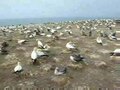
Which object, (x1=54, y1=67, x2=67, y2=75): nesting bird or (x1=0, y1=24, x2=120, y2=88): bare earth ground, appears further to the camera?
(x1=54, y1=67, x2=67, y2=75): nesting bird

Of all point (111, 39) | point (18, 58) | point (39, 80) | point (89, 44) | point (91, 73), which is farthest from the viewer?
point (111, 39)

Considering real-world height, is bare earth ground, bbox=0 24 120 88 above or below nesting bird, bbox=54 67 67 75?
below

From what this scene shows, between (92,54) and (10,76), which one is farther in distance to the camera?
(92,54)

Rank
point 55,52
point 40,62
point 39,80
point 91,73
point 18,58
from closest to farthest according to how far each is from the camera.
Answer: point 39,80, point 91,73, point 40,62, point 18,58, point 55,52

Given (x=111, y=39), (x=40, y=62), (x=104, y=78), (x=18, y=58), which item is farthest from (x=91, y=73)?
(x=111, y=39)

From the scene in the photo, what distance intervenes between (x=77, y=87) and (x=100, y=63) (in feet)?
18.4

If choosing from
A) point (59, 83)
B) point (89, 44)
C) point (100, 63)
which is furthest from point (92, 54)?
point (59, 83)

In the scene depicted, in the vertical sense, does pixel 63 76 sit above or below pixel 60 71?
below

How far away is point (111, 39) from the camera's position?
3359cm

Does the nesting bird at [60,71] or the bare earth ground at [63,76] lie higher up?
the nesting bird at [60,71]

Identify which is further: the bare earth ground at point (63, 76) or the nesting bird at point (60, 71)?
the nesting bird at point (60, 71)

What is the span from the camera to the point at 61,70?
18719mm

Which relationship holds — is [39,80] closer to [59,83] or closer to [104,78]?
[59,83]

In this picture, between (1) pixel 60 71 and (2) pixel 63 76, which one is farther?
(1) pixel 60 71
